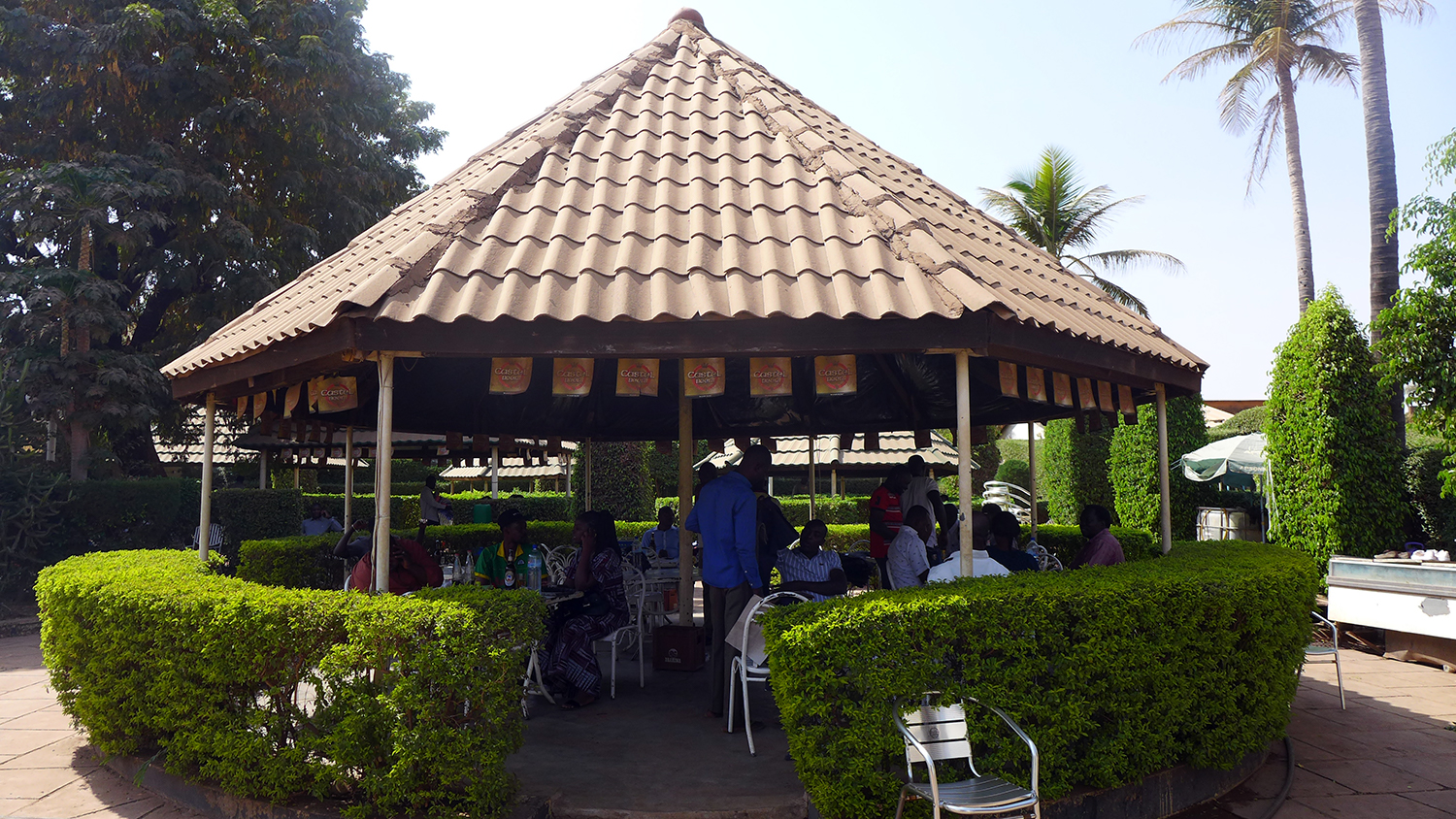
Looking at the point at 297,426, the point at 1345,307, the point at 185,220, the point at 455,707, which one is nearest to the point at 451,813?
the point at 455,707

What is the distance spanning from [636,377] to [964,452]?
86.4 inches

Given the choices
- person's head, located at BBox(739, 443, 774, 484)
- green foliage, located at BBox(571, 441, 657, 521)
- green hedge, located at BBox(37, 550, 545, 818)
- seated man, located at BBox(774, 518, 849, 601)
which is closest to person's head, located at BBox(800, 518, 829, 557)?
seated man, located at BBox(774, 518, 849, 601)

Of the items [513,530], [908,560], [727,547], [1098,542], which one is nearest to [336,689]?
[727,547]

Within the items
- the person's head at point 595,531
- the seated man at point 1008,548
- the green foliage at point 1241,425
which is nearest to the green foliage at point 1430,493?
the seated man at point 1008,548

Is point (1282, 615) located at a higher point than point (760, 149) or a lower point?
lower

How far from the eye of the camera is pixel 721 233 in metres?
5.83

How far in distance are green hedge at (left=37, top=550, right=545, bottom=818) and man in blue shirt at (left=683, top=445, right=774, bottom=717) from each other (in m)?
1.96

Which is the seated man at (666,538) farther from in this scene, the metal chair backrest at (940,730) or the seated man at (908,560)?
the metal chair backrest at (940,730)

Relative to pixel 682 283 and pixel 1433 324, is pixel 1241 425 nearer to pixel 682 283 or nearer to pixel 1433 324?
pixel 1433 324

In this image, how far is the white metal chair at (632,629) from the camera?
290 inches

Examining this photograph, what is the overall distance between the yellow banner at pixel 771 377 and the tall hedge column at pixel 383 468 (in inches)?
87.1

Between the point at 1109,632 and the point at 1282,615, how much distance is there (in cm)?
173

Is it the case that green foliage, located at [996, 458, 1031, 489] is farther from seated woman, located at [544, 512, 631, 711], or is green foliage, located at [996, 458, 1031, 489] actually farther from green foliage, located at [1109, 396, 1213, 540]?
seated woman, located at [544, 512, 631, 711]

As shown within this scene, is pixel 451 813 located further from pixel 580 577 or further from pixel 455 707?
pixel 580 577
